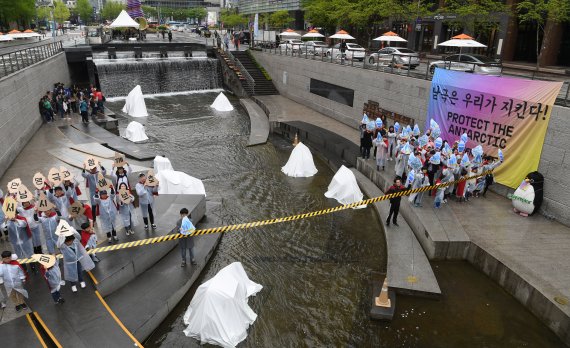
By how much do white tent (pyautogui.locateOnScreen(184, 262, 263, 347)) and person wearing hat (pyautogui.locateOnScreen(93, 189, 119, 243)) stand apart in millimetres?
2935

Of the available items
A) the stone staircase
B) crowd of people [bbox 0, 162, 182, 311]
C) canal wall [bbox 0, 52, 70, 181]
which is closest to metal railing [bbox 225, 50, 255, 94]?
the stone staircase

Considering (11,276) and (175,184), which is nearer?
(11,276)

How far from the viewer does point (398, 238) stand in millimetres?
11578

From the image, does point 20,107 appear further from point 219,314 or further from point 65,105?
point 219,314

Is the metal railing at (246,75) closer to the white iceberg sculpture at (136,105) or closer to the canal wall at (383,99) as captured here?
the canal wall at (383,99)

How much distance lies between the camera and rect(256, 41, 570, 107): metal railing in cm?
1320

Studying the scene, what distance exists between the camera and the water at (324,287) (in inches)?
328

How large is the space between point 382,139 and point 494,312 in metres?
7.53

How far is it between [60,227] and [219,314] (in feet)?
11.7

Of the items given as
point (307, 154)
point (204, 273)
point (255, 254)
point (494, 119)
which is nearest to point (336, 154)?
point (307, 154)

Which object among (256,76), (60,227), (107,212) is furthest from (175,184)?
(256,76)

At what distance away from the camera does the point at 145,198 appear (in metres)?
10.1

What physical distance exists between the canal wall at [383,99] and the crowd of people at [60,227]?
10752 mm

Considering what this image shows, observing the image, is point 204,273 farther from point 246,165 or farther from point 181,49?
point 181,49
